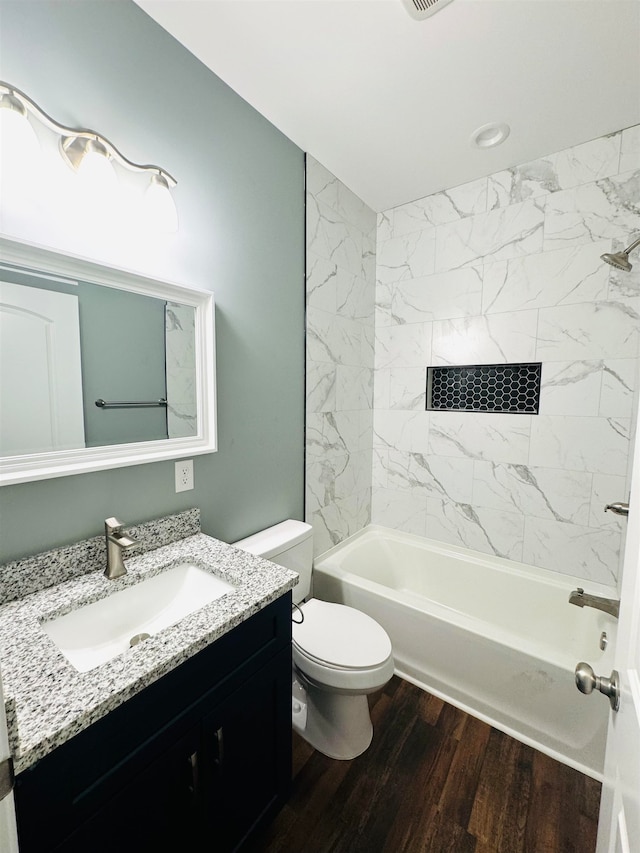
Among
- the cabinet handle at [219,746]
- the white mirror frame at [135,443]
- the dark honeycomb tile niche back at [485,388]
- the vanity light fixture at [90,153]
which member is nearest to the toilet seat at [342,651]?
the cabinet handle at [219,746]

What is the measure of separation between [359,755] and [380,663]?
0.44 m

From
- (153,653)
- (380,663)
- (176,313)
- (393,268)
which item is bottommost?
(380,663)

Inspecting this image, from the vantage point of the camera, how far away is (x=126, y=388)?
122 cm

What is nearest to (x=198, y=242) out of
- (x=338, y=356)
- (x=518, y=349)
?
(x=338, y=356)

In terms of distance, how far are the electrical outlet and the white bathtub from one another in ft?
3.20

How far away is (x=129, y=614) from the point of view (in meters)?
1.09

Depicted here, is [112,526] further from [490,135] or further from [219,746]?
[490,135]

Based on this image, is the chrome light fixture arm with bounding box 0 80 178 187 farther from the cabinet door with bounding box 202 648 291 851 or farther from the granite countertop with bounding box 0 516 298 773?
the cabinet door with bounding box 202 648 291 851

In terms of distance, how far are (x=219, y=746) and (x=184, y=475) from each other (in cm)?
84

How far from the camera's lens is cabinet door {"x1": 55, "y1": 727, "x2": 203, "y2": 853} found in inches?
26.9

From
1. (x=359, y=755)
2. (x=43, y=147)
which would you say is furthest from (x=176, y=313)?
(x=359, y=755)

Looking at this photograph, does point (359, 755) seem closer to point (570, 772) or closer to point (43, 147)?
point (570, 772)

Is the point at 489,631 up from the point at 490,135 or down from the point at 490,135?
down

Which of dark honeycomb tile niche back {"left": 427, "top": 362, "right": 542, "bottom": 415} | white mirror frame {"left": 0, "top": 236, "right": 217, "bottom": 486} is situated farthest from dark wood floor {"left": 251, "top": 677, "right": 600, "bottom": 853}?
dark honeycomb tile niche back {"left": 427, "top": 362, "right": 542, "bottom": 415}
